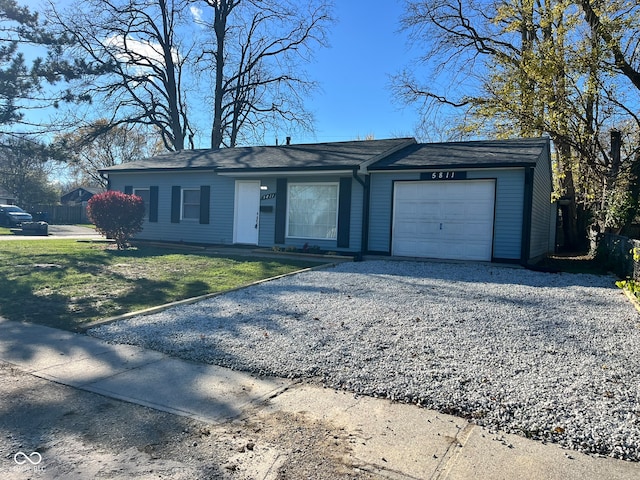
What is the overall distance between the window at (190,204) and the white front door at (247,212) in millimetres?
1818

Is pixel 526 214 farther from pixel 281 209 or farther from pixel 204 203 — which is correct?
pixel 204 203

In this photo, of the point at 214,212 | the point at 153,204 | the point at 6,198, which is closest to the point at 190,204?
the point at 214,212

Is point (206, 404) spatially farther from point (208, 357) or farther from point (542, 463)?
point (542, 463)

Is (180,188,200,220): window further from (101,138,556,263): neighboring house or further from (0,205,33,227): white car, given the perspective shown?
(0,205,33,227): white car

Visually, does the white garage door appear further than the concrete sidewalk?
Yes

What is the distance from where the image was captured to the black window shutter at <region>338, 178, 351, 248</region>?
43.8ft

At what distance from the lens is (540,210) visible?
1420cm

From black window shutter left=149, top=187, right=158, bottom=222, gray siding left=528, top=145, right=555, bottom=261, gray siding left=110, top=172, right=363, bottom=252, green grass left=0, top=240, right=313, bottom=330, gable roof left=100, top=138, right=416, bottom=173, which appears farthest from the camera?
black window shutter left=149, top=187, right=158, bottom=222

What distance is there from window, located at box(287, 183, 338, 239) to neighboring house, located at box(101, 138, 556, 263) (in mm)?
31

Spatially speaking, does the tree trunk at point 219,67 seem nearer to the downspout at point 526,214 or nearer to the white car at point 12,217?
the white car at point 12,217

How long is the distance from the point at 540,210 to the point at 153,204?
532 inches

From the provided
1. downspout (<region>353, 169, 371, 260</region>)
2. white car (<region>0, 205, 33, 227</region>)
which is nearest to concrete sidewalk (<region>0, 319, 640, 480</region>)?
downspout (<region>353, 169, 371, 260</region>)

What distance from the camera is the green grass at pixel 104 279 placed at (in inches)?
269

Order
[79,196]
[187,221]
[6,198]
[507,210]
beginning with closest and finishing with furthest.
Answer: [507,210], [187,221], [6,198], [79,196]
